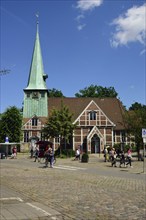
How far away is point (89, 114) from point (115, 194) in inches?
1904

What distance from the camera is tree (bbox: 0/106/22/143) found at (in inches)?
2194

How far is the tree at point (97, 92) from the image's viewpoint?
279 ft

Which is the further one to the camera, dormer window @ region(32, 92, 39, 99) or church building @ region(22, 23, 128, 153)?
dormer window @ region(32, 92, 39, 99)

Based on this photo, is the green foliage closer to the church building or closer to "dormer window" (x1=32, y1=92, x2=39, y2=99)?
the church building

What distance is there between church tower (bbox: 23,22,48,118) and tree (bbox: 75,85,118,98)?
1651 cm

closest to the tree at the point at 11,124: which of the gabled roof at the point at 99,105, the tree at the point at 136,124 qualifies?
the gabled roof at the point at 99,105

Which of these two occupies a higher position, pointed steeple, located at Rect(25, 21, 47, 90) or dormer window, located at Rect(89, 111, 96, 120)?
pointed steeple, located at Rect(25, 21, 47, 90)

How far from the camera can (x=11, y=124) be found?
2205 inches

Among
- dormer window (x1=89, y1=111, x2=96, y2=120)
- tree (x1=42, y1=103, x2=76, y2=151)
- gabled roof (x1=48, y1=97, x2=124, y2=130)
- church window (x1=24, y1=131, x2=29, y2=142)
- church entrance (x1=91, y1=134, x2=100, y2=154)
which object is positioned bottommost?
church entrance (x1=91, y1=134, x2=100, y2=154)

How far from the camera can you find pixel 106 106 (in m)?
67.3

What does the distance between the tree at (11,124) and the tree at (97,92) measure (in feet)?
103

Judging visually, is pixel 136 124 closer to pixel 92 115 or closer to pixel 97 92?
pixel 92 115

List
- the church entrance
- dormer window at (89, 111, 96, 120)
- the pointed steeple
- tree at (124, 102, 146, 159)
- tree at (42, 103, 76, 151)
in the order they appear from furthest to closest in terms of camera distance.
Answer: the pointed steeple < dormer window at (89, 111, 96, 120) < the church entrance < tree at (42, 103, 76, 151) < tree at (124, 102, 146, 159)

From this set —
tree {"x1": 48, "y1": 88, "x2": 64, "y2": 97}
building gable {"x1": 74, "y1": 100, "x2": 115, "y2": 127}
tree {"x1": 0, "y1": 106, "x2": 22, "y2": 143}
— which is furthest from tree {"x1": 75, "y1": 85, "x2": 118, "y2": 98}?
tree {"x1": 0, "y1": 106, "x2": 22, "y2": 143}
